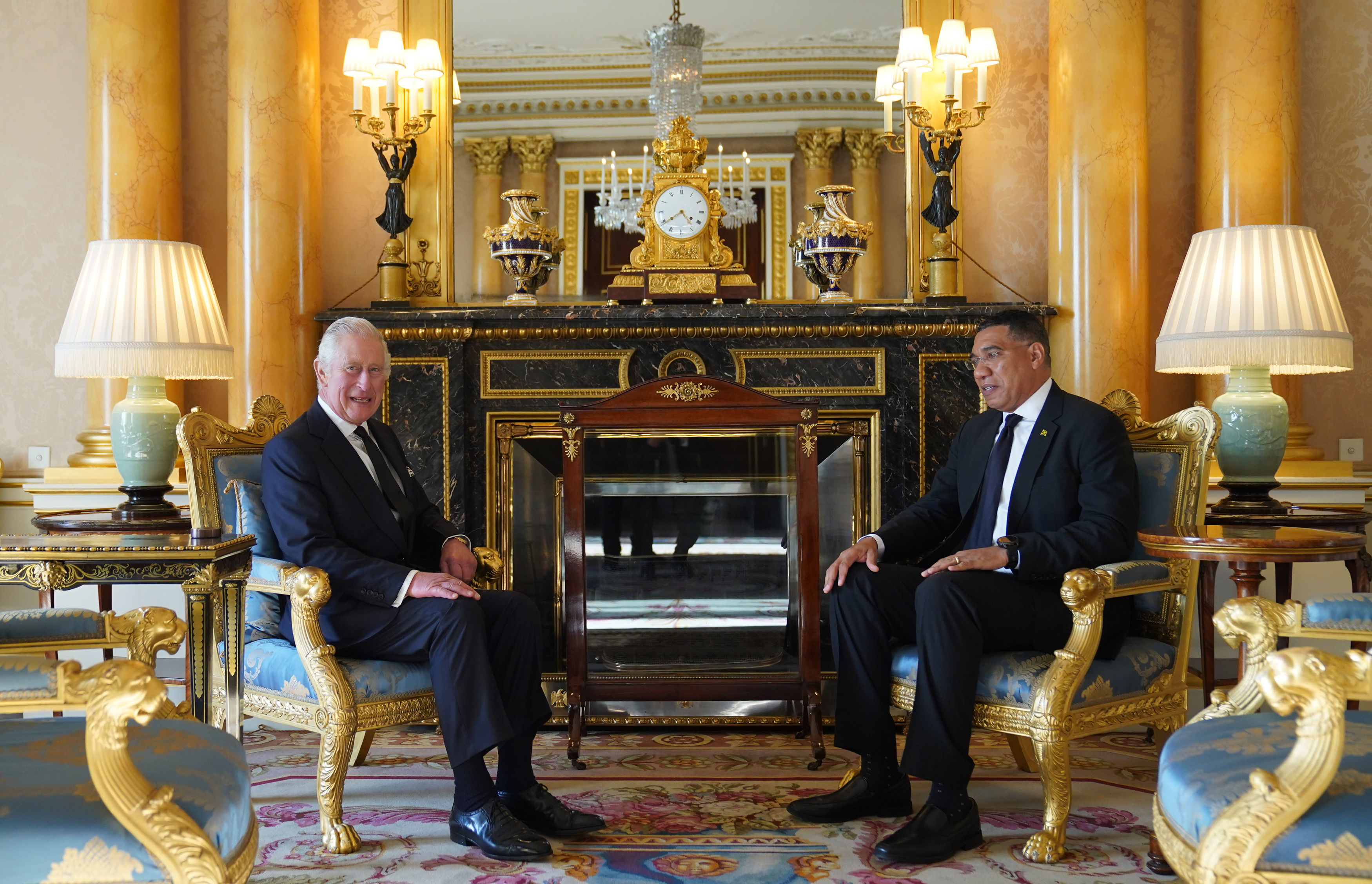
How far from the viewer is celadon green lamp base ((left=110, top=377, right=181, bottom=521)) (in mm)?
3332

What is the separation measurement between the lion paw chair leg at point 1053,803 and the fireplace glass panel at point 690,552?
3.60ft

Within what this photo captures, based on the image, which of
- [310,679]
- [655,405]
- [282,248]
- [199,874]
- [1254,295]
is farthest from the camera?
[282,248]

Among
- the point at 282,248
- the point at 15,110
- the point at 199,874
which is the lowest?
the point at 199,874

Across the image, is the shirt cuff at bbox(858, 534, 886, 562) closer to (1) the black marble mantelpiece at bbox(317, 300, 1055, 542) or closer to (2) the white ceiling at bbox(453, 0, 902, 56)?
(1) the black marble mantelpiece at bbox(317, 300, 1055, 542)

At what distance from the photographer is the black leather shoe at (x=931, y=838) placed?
2459 mm

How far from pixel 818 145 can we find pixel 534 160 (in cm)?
114

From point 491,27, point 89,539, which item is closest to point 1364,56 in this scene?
point 491,27

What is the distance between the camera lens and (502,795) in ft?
8.82

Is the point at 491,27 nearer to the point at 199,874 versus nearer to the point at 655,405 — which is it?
the point at 655,405

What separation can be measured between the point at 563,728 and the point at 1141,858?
194 centimetres

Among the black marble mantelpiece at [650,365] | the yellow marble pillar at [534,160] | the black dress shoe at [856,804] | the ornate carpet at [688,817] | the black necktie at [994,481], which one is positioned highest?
the yellow marble pillar at [534,160]

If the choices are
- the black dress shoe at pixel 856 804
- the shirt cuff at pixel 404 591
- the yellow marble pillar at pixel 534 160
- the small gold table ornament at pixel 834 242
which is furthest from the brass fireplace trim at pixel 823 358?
the shirt cuff at pixel 404 591

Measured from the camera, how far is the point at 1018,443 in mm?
2945

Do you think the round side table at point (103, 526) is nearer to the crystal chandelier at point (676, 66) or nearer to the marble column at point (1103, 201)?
the crystal chandelier at point (676, 66)
